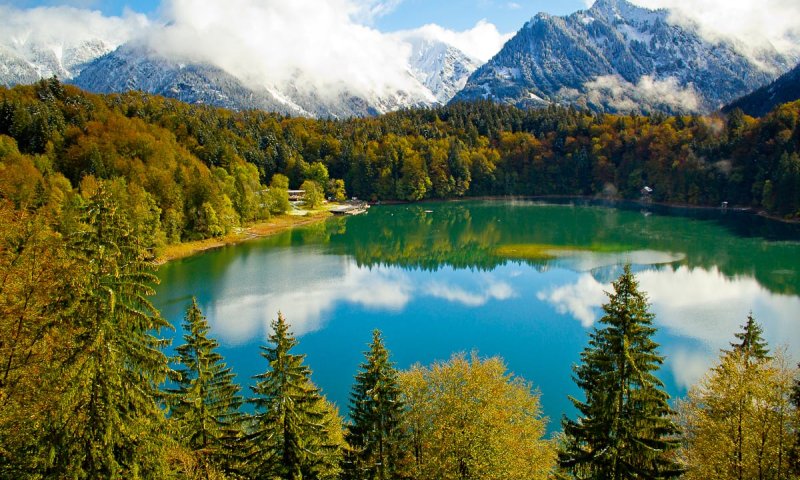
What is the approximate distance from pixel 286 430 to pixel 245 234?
65969mm

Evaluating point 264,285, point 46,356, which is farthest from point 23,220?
point 264,285

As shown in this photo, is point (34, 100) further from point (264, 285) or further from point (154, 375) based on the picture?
point (154, 375)

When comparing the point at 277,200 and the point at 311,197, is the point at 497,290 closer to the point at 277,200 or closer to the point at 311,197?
the point at 277,200

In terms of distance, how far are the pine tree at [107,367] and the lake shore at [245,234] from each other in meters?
44.2

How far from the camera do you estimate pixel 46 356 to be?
1125 cm

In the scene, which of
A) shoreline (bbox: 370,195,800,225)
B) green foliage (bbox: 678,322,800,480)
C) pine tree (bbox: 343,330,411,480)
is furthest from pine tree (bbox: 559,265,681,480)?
shoreline (bbox: 370,195,800,225)

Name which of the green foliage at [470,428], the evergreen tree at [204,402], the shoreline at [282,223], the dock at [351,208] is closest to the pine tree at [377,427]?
the green foliage at [470,428]

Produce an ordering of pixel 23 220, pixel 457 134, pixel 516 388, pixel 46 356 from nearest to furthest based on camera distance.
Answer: pixel 46 356 < pixel 23 220 < pixel 516 388 < pixel 457 134

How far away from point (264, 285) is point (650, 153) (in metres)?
90.6

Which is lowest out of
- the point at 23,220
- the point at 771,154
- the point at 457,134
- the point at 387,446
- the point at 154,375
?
the point at 387,446

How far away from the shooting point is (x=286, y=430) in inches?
616

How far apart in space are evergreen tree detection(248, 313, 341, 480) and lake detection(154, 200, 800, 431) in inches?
469

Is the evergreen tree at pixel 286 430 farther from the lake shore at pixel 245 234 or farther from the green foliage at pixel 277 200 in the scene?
the green foliage at pixel 277 200

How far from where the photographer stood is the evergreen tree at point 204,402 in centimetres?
1744
